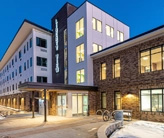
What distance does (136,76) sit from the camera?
593 inches

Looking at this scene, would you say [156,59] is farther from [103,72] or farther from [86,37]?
[86,37]

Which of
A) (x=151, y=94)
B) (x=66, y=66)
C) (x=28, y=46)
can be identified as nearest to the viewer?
(x=151, y=94)

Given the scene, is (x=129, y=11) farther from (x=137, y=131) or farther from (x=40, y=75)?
(x=137, y=131)

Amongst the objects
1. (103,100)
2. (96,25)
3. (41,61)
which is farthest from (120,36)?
(41,61)

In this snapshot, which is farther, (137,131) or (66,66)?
(66,66)

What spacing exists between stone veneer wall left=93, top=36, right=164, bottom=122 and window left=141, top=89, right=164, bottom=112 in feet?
1.13

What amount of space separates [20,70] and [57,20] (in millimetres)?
13692

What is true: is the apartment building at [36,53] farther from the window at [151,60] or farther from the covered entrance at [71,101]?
the window at [151,60]

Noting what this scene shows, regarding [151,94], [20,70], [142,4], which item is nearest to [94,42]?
[151,94]

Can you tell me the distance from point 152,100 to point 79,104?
8347 millimetres

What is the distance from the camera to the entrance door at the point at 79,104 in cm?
1883

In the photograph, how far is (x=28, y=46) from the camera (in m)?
28.3

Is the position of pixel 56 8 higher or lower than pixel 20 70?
higher

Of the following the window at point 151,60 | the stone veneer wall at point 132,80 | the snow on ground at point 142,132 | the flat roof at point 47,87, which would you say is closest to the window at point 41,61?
the flat roof at point 47,87
